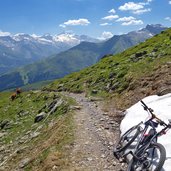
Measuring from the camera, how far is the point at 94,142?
23.2 meters

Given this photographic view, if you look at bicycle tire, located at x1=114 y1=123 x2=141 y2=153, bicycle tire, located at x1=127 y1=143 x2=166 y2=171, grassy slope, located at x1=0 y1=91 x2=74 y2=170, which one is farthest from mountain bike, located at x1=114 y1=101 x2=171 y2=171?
grassy slope, located at x1=0 y1=91 x2=74 y2=170

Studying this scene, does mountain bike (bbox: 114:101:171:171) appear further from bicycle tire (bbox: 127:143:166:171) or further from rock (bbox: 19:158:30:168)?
rock (bbox: 19:158:30:168)

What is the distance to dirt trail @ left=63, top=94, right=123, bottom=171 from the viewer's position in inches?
757

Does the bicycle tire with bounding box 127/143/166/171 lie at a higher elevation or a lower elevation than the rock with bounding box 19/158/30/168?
higher

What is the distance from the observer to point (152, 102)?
25.5 meters

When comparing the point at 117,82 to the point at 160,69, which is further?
the point at 117,82

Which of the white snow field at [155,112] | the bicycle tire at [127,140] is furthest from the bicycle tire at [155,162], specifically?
the white snow field at [155,112]

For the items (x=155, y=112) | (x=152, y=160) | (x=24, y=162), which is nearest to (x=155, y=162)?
(x=152, y=160)

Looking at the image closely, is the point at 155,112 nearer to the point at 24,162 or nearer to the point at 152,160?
the point at 152,160

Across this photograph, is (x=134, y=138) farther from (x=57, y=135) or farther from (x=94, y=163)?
(x=57, y=135)

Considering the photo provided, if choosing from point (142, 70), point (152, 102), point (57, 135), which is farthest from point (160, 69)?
point (57, 135)

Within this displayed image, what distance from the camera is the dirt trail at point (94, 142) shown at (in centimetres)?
1923

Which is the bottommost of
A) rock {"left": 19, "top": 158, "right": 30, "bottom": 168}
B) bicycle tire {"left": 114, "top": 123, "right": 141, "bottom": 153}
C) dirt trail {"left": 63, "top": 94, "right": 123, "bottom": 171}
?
rock {"left": 19, "top": 158, "right": 30, "bottom": 168}

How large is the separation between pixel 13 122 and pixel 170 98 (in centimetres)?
2889
